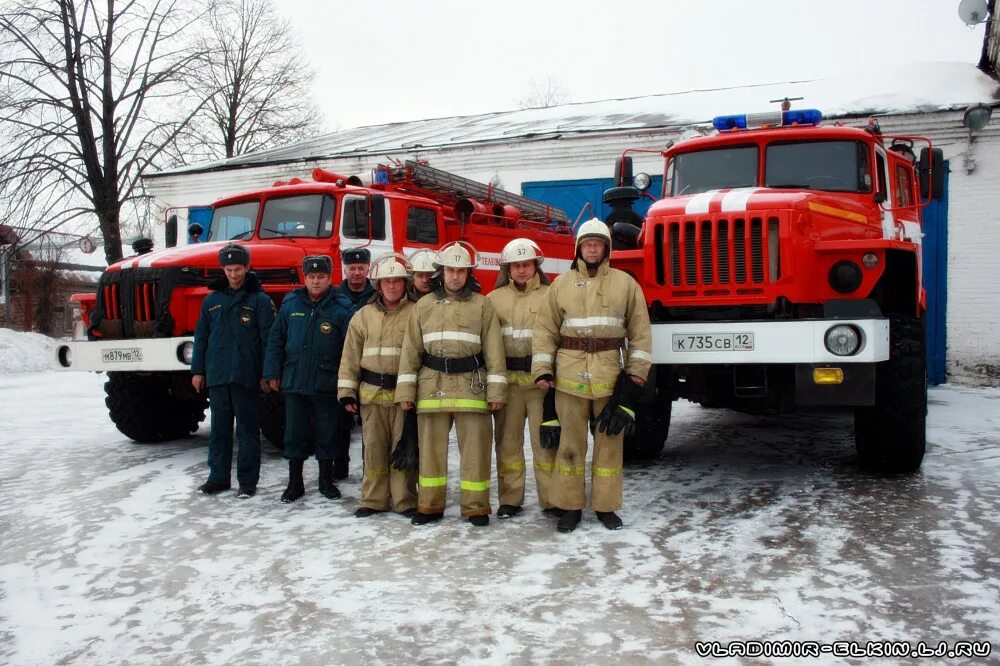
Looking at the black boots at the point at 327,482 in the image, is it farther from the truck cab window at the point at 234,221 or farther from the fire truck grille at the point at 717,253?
the truck cab window at the point at 234,221

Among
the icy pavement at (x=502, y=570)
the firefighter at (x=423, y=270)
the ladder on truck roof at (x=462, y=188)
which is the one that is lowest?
the icy pavement at (x=502, y=570)

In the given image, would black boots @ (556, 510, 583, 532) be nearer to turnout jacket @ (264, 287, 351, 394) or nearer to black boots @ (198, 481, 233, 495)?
turnout jacket @ (264, 287, 351, 394)

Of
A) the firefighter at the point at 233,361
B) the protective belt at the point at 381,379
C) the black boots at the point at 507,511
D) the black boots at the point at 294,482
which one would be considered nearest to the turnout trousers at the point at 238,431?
the firefighter at the point at 233,361

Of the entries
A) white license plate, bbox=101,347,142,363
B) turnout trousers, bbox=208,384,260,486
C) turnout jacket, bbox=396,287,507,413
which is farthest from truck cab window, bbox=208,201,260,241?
turnout jacket, bbox=396,287,507,413

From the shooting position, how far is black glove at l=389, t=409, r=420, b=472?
16.6 ft

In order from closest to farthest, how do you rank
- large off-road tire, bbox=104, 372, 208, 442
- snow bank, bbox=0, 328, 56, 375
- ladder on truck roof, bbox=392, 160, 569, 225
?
large off-road tire, bbox=104, 372, 208, 442 < ladder on truck roof, bbox=392, 160, 569, 225 < snow bank, bbox=0, 328, 56, 375

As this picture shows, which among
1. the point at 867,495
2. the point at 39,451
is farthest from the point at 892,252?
the point at 39,451

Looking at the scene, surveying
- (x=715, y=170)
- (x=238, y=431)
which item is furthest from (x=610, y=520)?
(x=715, y=170)

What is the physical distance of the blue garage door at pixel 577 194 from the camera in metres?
13.5

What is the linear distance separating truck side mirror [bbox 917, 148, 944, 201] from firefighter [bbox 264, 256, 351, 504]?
4.64 meters

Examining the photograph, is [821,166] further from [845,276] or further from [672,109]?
[672,109]

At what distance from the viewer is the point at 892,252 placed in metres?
5.69

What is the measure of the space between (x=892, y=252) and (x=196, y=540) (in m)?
4.82

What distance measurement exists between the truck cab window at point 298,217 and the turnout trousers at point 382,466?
9.50 feet
